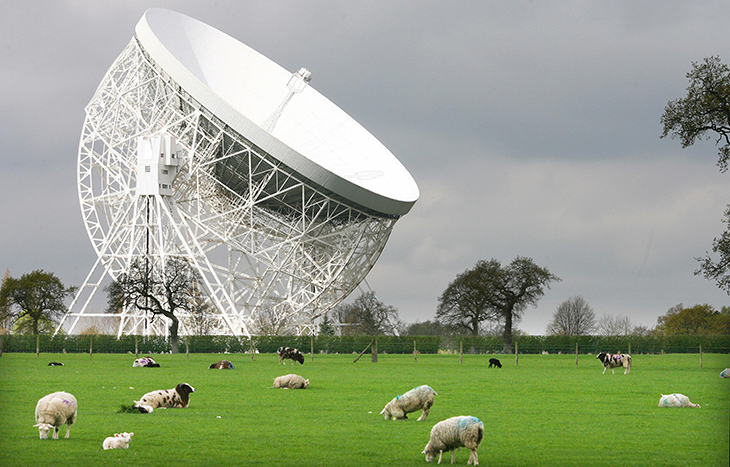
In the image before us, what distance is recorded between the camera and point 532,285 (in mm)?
71750

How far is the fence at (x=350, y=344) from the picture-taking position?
47.7 meters

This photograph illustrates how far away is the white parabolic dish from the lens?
4222 centimetres

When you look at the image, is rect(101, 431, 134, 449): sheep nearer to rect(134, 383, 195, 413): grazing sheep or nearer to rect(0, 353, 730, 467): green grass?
rect(0, 353, 730, 467): green grass

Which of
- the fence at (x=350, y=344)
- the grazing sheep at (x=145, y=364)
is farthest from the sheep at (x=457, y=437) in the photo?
the fence at (x=350, y=344)

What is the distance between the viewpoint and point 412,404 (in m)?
13.7

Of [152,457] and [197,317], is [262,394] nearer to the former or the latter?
[152,457]

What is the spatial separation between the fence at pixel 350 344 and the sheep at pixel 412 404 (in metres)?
30.2

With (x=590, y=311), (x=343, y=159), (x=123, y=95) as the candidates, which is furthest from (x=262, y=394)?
(x=590, y=311)

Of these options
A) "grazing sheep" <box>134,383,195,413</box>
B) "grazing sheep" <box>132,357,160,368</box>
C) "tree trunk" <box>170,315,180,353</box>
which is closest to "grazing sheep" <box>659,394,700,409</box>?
"grazing sheep" <box>134,383,195,413</box>

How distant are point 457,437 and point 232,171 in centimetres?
3489

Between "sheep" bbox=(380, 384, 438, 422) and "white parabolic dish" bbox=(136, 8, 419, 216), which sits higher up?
"white parabolic dish" bbox=(136, 8, 419, 216)

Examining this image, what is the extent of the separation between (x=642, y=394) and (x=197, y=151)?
28817 mm

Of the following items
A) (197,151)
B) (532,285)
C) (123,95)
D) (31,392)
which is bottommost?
(31,392)

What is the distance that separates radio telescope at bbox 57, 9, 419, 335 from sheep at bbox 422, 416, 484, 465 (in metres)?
30.0
